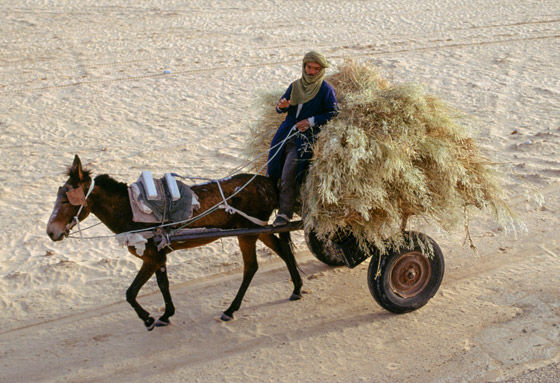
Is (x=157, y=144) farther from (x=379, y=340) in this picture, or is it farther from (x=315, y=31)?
(x=315, y=31)

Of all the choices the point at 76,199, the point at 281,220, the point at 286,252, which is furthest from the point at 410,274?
the point at 76,199

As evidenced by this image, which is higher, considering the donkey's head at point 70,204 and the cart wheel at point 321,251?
the donkey's head at point 70,204

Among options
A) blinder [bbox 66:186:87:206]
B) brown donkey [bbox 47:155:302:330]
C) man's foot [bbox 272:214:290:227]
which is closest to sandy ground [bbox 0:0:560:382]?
brown donkey [bbox 47:155:302:330]

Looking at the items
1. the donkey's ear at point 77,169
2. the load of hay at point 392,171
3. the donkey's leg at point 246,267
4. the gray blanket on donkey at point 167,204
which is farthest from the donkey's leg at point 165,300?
the load of hay at point 392,171

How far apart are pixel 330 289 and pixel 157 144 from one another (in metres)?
5.11

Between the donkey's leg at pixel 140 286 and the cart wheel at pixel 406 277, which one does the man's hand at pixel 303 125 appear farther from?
the donkey's leg at pixel 140 286

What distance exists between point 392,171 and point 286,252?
1719 millimetres

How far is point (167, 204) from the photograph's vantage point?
5.78 metres

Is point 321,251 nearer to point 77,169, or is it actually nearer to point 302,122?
point 302,122

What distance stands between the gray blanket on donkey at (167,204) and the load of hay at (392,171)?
1090 millimetres

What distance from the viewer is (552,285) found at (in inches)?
268

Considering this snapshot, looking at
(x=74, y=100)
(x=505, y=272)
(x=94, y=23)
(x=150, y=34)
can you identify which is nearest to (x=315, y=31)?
(x=150, y=34)

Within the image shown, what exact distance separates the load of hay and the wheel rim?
313mm

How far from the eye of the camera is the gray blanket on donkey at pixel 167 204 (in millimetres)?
5734
